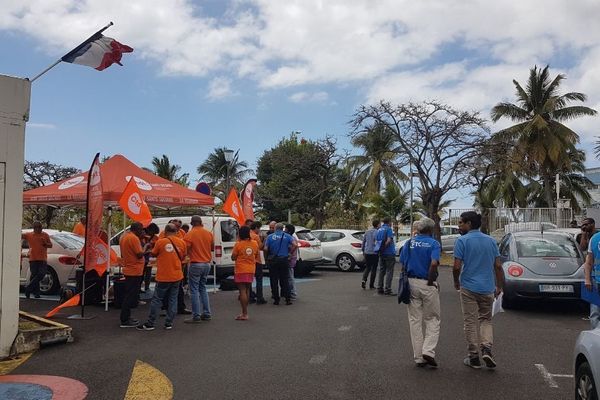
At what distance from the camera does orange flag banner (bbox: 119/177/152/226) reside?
Answer: 10633 millimetres

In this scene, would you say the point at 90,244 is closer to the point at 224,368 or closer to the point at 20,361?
the point at 20,361

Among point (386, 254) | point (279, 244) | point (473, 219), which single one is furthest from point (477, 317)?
A: point (386, 254)

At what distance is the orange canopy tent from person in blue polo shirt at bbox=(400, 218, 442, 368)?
23.3 ft

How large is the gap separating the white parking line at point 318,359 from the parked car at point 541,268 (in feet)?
15.9

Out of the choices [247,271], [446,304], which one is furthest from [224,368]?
[446,304]

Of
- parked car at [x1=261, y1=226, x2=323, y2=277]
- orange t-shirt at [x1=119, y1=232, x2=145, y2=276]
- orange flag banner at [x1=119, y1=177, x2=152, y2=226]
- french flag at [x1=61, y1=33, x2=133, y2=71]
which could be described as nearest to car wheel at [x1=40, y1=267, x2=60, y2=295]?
orange flag banner at [x1=119, y1=177, x2=152, y2=226]

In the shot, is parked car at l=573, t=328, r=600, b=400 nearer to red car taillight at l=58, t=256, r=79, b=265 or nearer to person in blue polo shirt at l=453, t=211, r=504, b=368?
person in blue polo shirt at l=453, t=211, r=504, b=368

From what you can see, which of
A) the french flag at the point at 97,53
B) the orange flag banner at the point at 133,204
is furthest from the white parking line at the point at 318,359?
the french flag at the point at 97,53

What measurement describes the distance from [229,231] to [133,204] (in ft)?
15.8

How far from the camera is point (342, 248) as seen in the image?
64.2ft

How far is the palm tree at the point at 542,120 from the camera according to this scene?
34781mm

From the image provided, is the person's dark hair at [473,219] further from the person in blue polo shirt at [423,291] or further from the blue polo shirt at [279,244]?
the blue polo shirt at [279,244]

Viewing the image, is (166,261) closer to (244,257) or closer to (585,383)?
(244,257)

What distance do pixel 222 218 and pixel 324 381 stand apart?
9.88 m
